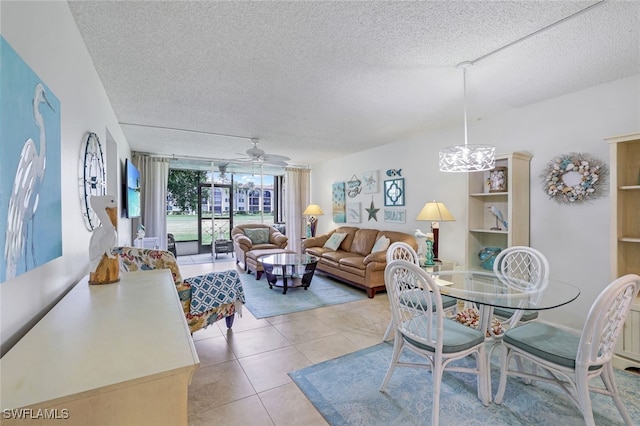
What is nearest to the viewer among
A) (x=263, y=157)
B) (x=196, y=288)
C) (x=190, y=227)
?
(x=196, y=288)

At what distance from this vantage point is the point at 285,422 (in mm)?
1756

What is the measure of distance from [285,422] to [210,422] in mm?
453

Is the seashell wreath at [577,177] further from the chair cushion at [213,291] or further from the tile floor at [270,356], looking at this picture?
the chair cushion at [213,291]

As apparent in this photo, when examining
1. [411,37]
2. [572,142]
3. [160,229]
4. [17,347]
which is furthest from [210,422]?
[160,229]

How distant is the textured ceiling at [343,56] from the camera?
171 centimetres

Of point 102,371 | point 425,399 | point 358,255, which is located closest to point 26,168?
point 102,371

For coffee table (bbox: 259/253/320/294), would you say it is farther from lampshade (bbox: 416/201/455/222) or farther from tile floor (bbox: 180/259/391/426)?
lampshade (bbox: 416/201/455/222)

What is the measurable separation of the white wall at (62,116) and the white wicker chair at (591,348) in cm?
246

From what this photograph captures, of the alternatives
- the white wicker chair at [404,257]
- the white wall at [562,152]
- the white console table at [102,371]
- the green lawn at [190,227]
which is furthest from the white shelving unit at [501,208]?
the green lawn at [190,227]

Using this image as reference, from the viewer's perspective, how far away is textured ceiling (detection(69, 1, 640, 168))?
171 cm

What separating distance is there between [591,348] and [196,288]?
2.78m

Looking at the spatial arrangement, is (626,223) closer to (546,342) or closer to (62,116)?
(546,342)

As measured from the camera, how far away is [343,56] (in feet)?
7.16

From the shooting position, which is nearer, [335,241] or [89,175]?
[89,175]
